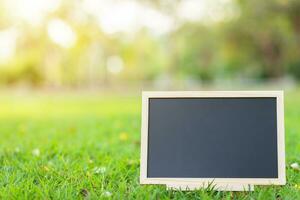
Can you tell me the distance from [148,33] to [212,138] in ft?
85.3

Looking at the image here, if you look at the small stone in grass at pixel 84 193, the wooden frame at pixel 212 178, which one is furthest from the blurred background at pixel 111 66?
the wooden frame at pixel 212 178

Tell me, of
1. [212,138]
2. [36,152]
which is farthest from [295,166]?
[36,152]

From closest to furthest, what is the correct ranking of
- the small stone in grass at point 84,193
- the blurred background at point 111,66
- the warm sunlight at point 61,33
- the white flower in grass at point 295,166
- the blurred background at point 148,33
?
the small stone in grass at point 84,193 → the white flower in grass at point 295,166 → the blurred background at point 111,66 → the blurred background at point 148,33 → the warm sunlight at point 61,33

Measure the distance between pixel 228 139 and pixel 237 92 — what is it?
0.81ft

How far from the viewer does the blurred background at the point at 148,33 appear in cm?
2278

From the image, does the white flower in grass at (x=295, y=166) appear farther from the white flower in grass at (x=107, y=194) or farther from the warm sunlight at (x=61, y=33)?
the warm sunlight at (x=61, y=33)

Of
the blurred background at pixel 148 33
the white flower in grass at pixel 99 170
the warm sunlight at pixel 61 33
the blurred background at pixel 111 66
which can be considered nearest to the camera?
the white flower in grass at pixel 99 170

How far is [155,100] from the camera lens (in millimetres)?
2451

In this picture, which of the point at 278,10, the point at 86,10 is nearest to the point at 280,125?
the point at 278,10

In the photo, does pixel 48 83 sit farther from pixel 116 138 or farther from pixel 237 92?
pixel 237 92

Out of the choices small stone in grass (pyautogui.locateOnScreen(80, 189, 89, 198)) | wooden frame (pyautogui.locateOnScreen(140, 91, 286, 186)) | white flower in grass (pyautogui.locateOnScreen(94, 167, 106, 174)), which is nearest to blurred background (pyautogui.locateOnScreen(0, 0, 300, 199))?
white flower in grass (pyautogui.locateOnScreen(94, 167, 106, 174))

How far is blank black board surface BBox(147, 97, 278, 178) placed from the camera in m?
2.36

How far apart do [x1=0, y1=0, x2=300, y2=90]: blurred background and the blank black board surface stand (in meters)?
17.6

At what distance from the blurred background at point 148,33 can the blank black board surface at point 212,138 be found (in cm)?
1759
